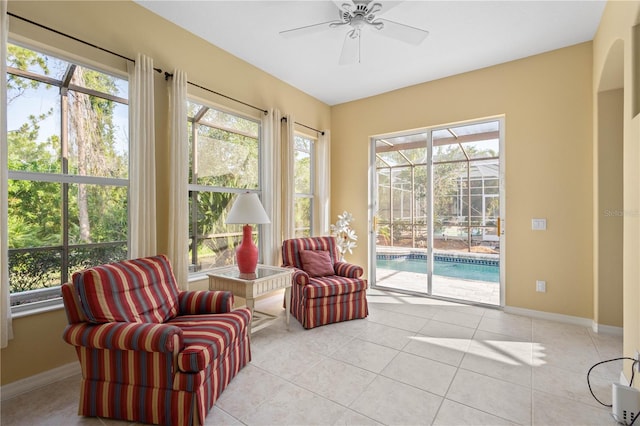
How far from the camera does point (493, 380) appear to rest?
221cm

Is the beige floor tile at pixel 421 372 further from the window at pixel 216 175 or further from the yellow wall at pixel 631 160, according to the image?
the window at pixel 216 175

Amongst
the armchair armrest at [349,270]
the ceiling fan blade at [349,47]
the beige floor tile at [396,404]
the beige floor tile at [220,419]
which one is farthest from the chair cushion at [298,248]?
the ceiling fan blade at [349,47]

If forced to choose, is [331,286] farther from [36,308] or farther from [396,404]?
[36,308]

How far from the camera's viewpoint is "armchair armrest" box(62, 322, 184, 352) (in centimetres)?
165

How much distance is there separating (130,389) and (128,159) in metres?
1.82

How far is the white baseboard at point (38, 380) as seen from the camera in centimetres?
201

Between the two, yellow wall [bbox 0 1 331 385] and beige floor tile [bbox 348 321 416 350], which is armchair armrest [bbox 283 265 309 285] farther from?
yellow wall [bbox 0 1 331 385]

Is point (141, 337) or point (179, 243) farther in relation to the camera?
point (179, 243)

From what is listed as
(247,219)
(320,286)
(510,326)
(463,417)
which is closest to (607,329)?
(510,326)

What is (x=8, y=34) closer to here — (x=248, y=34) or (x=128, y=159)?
(x=128, y=159)

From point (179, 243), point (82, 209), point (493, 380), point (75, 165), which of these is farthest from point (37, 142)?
point (493, 380)

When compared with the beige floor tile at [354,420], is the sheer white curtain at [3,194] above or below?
above

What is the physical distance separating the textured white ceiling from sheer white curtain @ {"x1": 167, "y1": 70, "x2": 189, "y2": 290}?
66cm

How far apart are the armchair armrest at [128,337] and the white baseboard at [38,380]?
2.62 ft
